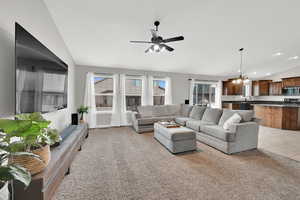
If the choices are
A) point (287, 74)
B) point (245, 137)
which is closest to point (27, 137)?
point (245, 137)

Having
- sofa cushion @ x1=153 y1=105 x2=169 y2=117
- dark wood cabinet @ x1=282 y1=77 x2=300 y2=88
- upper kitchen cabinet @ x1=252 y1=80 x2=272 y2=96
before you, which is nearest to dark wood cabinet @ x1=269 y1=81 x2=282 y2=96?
upper kitchen cabinet @ x1=252 y1=80 x2=272 y2=96

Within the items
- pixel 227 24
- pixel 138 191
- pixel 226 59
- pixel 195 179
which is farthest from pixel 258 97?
pixel 138 191

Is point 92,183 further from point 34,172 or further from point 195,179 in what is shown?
point 195,179

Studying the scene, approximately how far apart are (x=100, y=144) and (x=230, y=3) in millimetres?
4229

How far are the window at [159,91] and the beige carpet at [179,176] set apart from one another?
11.0 feet

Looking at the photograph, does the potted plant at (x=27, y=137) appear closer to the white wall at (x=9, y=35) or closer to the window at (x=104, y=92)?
the white wall at (x=9, y=35)

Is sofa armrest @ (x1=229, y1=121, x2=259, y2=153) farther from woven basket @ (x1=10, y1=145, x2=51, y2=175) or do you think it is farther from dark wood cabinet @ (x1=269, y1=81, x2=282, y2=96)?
dark wood cabinet @ (x1=269, y1=81, x2=282, y2=96)

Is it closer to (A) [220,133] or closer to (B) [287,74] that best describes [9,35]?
(A) [220,133]

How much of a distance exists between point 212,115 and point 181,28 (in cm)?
252

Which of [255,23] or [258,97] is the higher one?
[255,23]

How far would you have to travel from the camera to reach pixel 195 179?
185cm

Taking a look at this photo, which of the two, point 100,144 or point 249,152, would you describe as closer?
point 249,152

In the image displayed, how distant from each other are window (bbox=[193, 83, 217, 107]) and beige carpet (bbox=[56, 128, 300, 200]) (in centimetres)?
422

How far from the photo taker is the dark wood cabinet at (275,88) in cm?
611
